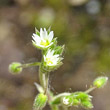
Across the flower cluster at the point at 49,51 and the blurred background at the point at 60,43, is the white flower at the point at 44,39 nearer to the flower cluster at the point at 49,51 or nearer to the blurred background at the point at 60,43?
the flower cluster at the point at 49,51

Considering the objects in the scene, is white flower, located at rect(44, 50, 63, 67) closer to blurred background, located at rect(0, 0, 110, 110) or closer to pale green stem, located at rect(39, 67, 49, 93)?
pale green stem, located at rect(39, 67, 49, 93)

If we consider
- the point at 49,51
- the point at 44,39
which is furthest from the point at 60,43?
the point at 49,51

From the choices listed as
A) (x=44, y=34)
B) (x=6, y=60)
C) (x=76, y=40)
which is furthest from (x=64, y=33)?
(x=44, y=34)

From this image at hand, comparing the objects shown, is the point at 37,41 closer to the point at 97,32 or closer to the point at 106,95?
the point at 106,95

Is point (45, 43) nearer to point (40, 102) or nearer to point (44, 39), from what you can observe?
point (44, 39)

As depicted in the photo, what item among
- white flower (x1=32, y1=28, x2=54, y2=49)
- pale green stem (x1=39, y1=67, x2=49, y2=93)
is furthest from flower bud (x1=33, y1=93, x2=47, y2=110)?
white flower (x1=32, y1=28, x2=54, y2=49)

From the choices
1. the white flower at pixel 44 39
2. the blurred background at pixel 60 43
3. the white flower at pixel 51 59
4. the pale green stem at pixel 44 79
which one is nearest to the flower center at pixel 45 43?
the white flower at pixel 44 39
